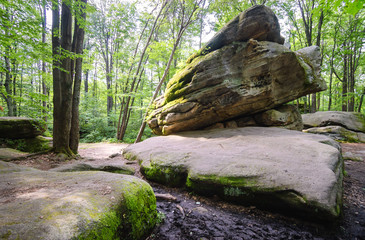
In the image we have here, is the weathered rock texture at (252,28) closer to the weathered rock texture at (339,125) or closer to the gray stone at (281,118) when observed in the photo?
the gray stone at (281,118)

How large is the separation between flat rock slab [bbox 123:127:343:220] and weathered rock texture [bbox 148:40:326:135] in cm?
250

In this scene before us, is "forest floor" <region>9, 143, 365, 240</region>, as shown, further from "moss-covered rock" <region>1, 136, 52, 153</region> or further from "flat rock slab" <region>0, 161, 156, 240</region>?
"moss-covered rock" <region>1, 136, 52, 153</region>

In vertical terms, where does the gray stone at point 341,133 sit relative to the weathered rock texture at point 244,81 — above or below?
below

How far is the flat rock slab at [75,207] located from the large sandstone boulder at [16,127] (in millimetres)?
8230

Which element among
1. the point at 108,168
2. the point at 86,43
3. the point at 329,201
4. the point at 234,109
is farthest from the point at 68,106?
the point at 86,43

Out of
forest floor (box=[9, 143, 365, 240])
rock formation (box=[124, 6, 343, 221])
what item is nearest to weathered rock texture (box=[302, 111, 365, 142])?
rock formation (box=[124, 6, 343, 221])

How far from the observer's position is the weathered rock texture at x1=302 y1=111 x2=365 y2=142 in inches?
402

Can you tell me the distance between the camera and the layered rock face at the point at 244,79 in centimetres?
736

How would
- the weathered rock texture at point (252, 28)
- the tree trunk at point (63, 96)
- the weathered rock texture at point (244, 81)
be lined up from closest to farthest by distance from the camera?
the tree trunk at point (63, 96) → the weathered rock texture at point (244, 81) → the weathered rock texture at point (252, 28)

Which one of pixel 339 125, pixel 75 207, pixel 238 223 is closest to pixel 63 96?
pixel 75 207

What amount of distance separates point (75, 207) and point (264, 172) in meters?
3.53

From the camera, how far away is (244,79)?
7523mm

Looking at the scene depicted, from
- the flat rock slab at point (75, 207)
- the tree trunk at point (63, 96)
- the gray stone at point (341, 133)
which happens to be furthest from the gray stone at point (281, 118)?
the tree trunk at point (63, 96)

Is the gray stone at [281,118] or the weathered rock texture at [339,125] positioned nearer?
the gray stone at [281,118]
